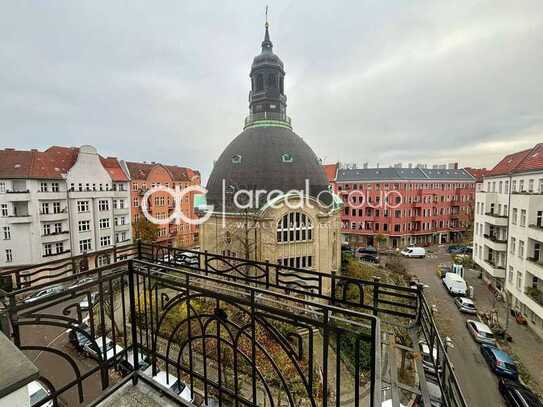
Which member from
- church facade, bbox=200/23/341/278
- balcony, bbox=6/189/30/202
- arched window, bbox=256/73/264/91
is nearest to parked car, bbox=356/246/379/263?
church facade, bbox=200/23/341/278

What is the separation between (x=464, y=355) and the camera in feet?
47.0

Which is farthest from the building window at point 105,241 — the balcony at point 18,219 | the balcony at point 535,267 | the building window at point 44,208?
the balcony at point 535,267

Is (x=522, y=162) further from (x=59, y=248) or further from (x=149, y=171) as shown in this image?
(x=59, y=248)

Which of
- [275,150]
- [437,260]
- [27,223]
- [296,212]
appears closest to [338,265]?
[296,212]

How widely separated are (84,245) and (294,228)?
19589mm

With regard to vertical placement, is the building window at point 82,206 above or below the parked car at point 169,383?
above

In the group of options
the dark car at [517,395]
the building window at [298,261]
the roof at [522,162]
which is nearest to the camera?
the dark car at [517,395]

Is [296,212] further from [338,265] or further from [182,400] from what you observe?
[182,400]

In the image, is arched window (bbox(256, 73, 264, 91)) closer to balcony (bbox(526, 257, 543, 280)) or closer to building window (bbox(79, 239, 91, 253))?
building window (bbox(79, 239, 91, 253))

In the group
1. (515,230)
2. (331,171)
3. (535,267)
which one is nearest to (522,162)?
(515,230)

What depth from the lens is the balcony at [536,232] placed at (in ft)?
51.0

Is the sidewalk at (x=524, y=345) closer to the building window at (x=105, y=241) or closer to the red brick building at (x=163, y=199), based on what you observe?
the building window at (x=105, y=241)

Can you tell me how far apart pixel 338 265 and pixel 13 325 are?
824 inches

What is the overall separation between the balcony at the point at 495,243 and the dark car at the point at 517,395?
11.8 meters
